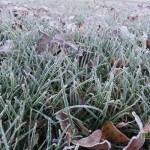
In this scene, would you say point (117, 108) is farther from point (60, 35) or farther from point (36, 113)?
point (60, 35)

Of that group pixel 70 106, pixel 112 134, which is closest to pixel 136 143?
pixel 112 134

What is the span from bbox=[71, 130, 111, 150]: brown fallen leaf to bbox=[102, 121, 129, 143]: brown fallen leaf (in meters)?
0.03

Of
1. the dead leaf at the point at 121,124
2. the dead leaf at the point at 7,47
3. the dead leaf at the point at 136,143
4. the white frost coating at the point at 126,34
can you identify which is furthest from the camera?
the white frost coating at the point at 126,34

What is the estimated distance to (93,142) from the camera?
2.15 ft

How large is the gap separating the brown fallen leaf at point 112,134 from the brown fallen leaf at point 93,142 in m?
0.03

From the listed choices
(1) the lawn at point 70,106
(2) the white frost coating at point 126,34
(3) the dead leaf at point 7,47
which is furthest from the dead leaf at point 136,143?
(2) the white frost coating at point 126,34

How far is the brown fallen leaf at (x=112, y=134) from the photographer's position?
0.69 metres

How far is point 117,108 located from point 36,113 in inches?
9.0

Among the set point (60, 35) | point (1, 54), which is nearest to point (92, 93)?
point (1, 54)

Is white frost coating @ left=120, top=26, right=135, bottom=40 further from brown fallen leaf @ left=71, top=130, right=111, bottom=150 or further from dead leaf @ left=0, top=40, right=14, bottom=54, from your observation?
brown fallen leaf @ left=71, top=130, right=111, bottom=150

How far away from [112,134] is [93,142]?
7 cm

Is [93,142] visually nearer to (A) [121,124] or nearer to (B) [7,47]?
(A) [121,124]

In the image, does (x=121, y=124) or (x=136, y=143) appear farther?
(x=121, y=124)

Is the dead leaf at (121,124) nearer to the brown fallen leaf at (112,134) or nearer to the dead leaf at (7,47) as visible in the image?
the brown fallen leaf at (112,134)
